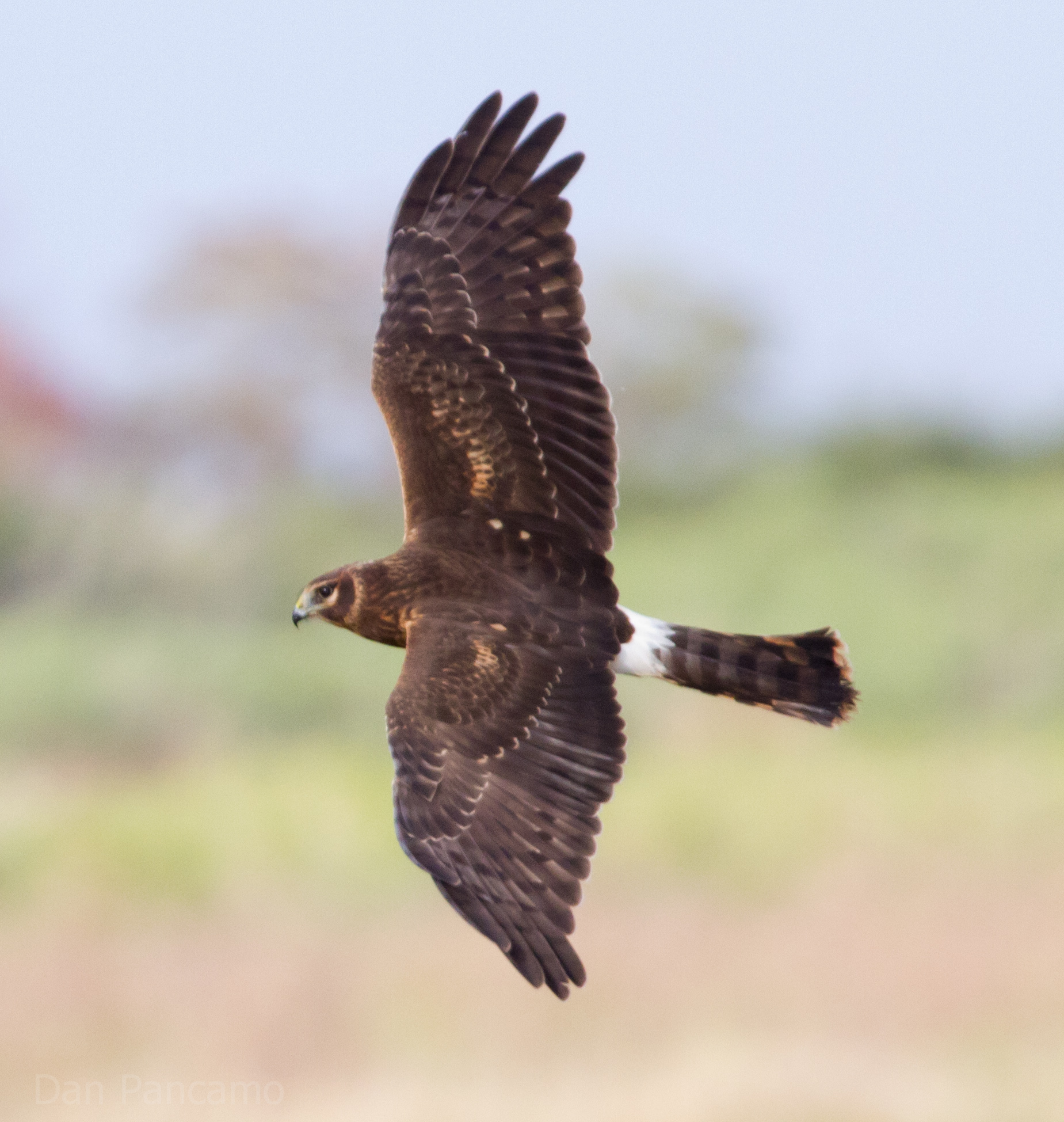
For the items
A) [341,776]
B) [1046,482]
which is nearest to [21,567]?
[341,776]

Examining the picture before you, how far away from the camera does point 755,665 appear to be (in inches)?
210

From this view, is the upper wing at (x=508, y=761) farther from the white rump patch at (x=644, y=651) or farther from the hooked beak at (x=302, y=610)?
the hooked beak at (x=302, y=610)

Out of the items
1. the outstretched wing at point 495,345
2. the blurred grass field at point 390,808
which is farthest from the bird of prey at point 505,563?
the blurred grass field at point 390,808

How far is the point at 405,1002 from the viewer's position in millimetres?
17906

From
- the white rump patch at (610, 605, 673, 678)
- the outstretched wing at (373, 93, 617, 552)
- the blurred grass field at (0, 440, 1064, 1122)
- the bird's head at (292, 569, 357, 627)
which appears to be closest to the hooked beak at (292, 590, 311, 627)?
the bird's head at (292, 569, 357, 627)

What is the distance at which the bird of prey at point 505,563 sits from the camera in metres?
4.95

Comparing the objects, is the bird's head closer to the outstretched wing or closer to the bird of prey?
the bird of prey

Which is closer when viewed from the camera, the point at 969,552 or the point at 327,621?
the point at 327,621

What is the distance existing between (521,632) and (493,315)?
2.83 ft

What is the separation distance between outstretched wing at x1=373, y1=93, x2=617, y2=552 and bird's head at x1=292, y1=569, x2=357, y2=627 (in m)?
0.25

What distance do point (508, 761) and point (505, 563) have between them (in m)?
0.53

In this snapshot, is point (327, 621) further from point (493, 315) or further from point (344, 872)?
point (344, 872)

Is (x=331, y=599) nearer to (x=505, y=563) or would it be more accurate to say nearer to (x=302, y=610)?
(x=302, y=610)

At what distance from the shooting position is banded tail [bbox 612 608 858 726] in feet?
17.1
